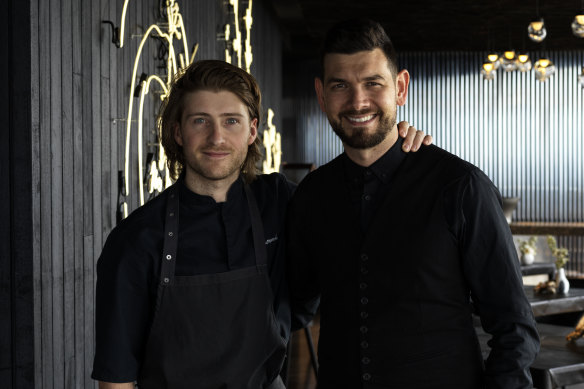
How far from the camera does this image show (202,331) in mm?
1601

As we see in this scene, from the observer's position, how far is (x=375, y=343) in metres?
1.57

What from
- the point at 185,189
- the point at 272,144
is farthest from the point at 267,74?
the point at 185,189

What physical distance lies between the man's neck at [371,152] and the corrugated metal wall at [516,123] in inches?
336

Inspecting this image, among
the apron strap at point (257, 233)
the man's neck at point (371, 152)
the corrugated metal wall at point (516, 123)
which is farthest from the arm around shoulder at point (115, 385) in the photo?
the corrugated metal wall at point (516, 123)

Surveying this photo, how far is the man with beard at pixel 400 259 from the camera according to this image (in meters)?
1.51

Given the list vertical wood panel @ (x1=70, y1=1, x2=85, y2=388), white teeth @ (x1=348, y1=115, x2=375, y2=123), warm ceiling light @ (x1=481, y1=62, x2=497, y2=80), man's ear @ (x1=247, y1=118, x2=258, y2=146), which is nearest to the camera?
white teeth @ (x1=348, y1=115, x2=375, y2=123)

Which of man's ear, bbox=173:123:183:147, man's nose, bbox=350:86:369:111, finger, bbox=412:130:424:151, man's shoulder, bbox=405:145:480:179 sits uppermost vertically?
man's nose, bbox=350:86:369:111

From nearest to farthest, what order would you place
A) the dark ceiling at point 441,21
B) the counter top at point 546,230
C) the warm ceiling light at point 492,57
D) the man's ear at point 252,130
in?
the man's ear at point 252,130 → the dark ceiling at point 441,21 → the warm ceiling light at point 492,57 → the counter top at point 546,230

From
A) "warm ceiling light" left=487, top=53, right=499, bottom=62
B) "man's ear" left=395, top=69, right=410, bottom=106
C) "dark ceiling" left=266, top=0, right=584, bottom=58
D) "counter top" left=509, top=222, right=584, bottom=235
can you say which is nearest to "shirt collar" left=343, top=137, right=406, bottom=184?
"man's ear" left=395, top=69, right=410, bottom=106

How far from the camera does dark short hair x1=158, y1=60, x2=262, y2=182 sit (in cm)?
171

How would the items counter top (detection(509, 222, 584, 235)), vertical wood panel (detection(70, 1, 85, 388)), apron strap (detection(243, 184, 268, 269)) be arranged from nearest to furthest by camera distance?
apron strap (detection(243, 184, 268, 269)), vertical wood panel (detection(70, 1, 85, 388)), counter top (detection(509, 222, 584, 235))

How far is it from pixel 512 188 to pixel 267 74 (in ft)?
16.1

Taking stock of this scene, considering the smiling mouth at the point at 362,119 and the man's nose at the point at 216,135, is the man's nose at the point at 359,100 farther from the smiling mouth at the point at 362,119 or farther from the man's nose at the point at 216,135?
the man's nose at the point at 216,135

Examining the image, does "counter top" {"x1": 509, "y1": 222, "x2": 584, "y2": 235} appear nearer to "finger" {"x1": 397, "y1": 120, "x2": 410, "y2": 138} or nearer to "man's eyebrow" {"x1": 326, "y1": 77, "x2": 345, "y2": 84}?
"finger" {"x1": 397, "y1": 120, "x2": 410, "y2": 138}
